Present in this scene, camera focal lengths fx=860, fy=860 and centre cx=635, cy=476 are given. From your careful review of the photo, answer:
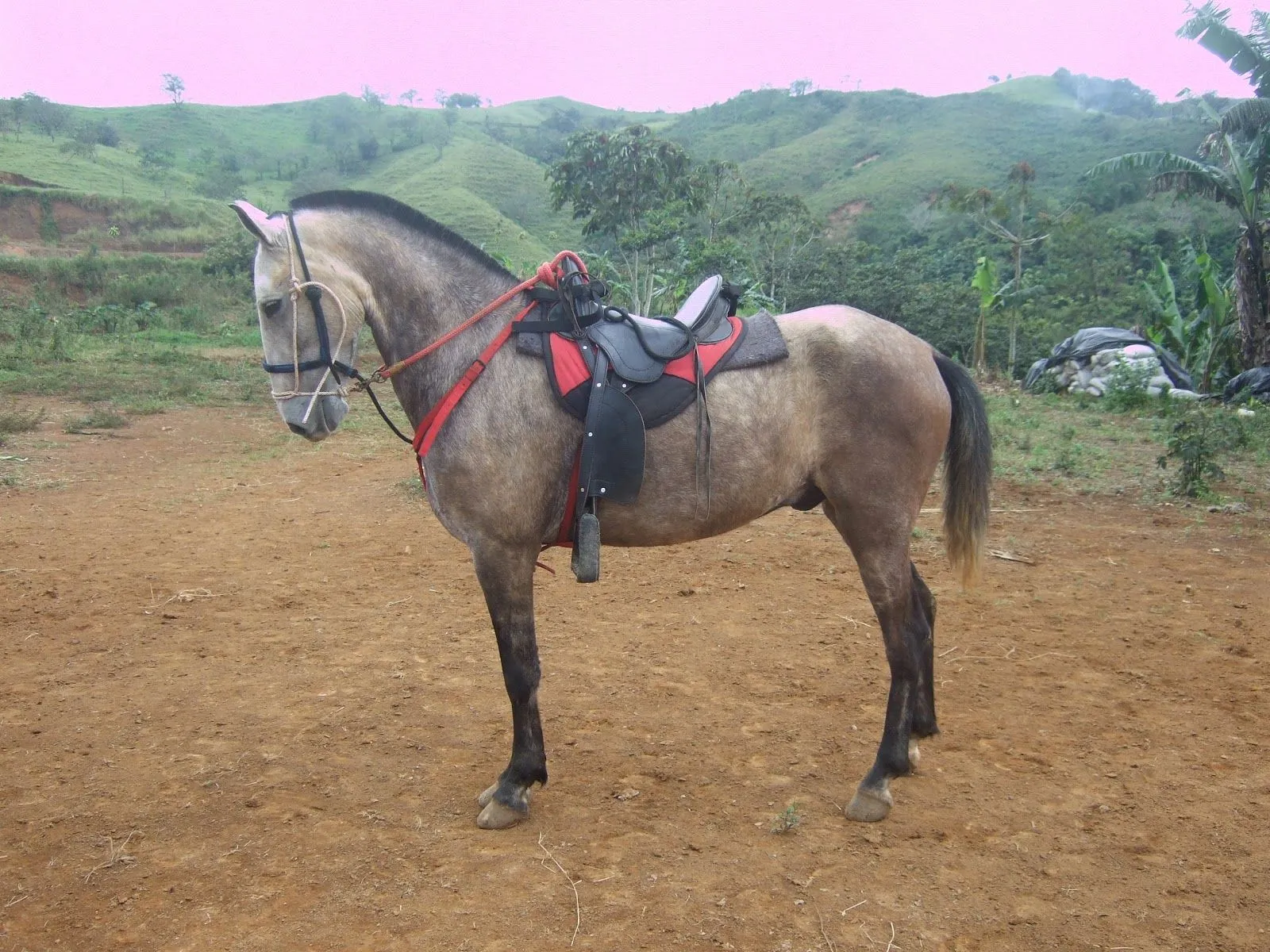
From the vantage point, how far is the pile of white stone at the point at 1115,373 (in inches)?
527

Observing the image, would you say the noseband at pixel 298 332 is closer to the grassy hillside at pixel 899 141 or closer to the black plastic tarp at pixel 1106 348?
the black plastic tarp at pixel 1106 348

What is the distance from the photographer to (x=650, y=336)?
3.04 m

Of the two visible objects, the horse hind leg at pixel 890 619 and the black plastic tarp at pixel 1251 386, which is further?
the black plastic tarp at pixel 1251 386

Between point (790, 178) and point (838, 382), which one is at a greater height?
point (790, 178)

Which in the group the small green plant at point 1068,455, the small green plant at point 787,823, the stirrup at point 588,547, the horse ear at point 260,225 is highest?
the horse ear at point 260,225

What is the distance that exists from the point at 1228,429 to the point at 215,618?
9565mm

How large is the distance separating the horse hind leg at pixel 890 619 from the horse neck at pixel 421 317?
58.6 inches

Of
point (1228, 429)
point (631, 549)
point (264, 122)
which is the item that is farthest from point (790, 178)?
point (631, 549)

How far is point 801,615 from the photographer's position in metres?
4.96

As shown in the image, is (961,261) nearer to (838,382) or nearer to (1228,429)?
(1228,429)

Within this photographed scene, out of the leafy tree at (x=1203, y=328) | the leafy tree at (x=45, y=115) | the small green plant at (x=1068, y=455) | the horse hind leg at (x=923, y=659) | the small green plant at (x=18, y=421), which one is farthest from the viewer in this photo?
the leafy tree at (x=45, y=115)

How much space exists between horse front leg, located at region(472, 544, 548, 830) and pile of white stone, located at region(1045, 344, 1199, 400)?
41.9 ft

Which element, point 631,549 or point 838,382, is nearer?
point 838,382

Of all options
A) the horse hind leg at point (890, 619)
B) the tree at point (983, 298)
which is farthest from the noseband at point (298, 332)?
the tree at point (983, 298)
